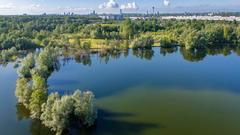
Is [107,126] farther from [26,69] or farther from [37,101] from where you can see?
[26,69]

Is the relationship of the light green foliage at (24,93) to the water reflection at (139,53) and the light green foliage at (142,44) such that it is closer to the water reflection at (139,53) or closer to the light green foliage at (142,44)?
the water reflection at (139,53)

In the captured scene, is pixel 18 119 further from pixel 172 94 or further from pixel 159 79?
pixel 159 79

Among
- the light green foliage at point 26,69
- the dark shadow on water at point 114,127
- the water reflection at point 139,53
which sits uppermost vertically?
the light green foliage at point 26,69

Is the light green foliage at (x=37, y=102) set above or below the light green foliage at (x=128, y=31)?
below

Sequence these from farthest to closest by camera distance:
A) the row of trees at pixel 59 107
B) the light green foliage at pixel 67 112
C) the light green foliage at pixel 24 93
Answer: the light green foliage at pixel 24 93
the row of trees at pixel 59 107
the light green foliage at pixel 67 112

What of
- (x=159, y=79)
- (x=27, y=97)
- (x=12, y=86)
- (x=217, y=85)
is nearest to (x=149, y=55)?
(x=159, y=79)

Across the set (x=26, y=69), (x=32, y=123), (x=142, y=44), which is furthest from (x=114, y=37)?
(x=32, y=123)

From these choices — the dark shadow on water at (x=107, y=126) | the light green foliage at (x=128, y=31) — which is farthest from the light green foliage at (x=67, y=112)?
the light green foliage at (x=128, y=31)
